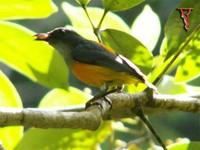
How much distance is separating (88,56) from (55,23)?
627 centimetres

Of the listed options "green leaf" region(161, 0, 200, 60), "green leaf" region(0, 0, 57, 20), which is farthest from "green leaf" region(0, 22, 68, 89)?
"green leaf" region(161, 0, 200, 60)

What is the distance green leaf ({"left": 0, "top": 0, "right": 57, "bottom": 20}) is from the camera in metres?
1.69

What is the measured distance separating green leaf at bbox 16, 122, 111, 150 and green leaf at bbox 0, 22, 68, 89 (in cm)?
17

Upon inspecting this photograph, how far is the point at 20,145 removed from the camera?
1763 millimetres

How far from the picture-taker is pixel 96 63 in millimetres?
2203

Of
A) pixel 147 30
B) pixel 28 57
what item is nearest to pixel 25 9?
pixel 28 57

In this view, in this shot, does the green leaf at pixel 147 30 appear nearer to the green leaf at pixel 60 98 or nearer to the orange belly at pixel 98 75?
the orange belly at pixel 98 75

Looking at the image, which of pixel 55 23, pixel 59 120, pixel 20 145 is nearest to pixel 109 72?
pixel 20 145

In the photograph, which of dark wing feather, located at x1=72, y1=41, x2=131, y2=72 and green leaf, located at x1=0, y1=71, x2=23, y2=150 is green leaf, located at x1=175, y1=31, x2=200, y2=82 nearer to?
dark wing feather, located at x1=72, y1=41, x2=131, y2=72

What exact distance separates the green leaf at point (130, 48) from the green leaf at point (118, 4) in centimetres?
8

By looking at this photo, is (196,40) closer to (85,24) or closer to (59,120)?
(85,24)

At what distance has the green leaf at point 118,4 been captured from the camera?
5.72ft

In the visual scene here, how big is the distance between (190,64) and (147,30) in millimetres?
212

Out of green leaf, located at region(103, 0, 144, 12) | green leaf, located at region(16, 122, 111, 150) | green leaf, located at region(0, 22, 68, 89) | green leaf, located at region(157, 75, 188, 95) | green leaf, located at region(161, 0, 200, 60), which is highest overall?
green leaf, located at region(103, 0, 144, 12)
